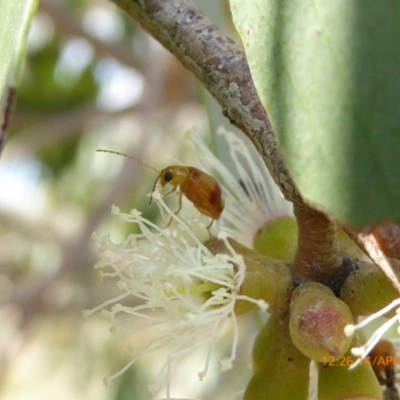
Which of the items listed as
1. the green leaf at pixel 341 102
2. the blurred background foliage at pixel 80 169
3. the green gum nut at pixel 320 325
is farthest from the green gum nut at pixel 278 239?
the blurred background foliage at pixel 80 169

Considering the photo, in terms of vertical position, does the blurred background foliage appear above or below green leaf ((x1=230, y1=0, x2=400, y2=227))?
below

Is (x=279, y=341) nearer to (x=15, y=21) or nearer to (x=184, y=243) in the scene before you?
(x=184, y=243)

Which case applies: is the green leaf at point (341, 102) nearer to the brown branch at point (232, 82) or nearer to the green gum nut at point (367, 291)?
the brown branch at point (232, 82)

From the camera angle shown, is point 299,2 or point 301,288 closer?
point 299,2

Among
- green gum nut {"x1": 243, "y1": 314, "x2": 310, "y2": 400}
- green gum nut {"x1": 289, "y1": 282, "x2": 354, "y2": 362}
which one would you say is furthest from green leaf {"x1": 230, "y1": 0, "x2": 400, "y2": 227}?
green gum nut {"x1": 243, "y1": 314, "x2": 310, "y2": 400}

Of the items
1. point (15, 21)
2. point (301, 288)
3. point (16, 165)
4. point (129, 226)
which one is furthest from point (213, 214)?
point (16, 165)

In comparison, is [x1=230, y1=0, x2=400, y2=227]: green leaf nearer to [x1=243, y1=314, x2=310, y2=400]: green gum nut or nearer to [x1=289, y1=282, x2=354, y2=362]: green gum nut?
[x1=289, y1=282, x2=354, y2=362]: green gum nut
